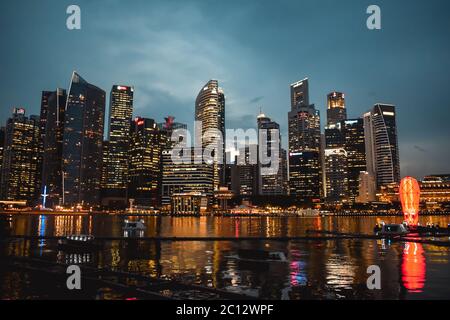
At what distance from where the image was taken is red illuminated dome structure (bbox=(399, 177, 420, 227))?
78.0 metres

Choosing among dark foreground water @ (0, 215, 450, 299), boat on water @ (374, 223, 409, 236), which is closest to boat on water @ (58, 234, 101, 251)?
dark foreground water @ (0, 215, 450, 299)

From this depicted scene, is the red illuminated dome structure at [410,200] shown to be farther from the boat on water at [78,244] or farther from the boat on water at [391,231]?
the boat on water at [78,244]

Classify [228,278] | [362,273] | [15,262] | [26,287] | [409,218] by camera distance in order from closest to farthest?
[26,287] → [228,278] → [362,273] → [15,262] → [409,218]

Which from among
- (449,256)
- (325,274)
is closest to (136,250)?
(325,274)

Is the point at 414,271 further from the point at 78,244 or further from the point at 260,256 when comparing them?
the point at 78,244

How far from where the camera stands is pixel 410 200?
81.0 m

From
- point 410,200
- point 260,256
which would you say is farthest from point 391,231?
point 260,256

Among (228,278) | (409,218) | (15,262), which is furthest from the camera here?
(409,218)

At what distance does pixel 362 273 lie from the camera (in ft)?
86.0

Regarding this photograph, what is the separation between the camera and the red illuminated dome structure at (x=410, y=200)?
7798cm

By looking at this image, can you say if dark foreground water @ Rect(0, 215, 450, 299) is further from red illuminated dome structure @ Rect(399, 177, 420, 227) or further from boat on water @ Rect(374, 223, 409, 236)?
red illuminated dome structure @ Rect(399, 177, 420, 227)

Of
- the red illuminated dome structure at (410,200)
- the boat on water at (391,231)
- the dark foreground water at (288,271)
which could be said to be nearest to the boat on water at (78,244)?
the dark foreground water at (288,271)
